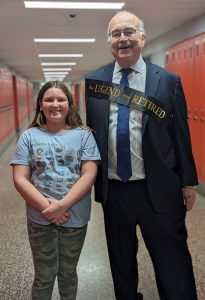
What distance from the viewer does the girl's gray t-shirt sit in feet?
5.83

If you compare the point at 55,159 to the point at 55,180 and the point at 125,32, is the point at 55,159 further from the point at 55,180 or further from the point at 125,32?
the point at 125,32

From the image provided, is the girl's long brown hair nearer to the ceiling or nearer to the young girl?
the young girl

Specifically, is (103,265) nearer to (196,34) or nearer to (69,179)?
(69,179)

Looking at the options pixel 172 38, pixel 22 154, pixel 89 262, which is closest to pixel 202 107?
pixel 172 38

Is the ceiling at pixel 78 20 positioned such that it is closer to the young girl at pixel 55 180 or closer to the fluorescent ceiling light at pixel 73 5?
the fluorescent ceiling light at pixel 73 5

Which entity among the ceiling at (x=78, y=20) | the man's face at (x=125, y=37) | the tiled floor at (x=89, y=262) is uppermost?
the ceiling at (x=78, y=20)

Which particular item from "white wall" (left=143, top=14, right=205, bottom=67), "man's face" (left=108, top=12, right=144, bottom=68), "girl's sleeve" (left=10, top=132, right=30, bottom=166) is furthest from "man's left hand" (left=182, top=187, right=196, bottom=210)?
"white wall" (left=143, top=14, right=205, bottom=67)

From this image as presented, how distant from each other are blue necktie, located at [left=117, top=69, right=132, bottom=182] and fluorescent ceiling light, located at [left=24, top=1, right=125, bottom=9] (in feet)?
9.59

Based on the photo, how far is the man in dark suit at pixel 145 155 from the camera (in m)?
1.83

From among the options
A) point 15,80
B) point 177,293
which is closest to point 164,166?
point 177,293

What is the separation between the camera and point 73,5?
4.43m

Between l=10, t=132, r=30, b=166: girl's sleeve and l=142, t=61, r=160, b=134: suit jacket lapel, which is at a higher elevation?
l=142, t=61, r=160, b=134: suit jacket lapel

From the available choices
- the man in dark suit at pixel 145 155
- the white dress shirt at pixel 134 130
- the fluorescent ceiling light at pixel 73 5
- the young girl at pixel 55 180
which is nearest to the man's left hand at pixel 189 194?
the man in dark suit at pixel 145 155

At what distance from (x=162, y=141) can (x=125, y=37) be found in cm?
54
